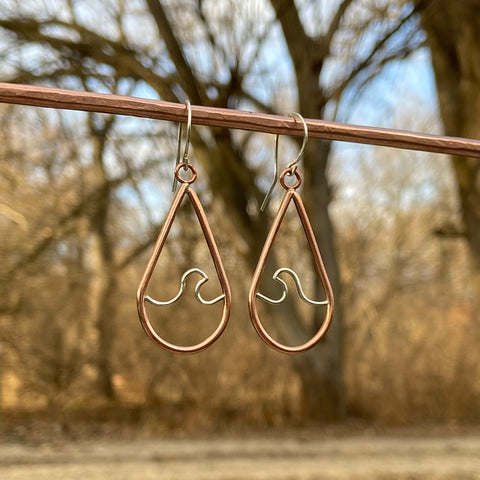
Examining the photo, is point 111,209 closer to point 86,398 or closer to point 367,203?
point 86,398

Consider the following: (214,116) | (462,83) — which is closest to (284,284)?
(214,116)

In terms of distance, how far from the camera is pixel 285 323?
5328mm

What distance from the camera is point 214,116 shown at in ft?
3.23

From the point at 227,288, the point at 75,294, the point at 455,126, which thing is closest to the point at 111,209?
the point at 75,294

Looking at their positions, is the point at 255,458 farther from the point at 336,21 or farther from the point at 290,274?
the point at 290,274

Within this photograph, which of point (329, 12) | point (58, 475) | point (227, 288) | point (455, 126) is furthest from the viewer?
point (455, 126)

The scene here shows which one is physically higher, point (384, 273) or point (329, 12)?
point (329, 12)

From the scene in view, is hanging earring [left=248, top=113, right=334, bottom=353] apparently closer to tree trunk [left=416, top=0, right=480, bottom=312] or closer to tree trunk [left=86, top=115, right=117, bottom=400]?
tree trunk [left=86, top=115, right=117, bottom=400]

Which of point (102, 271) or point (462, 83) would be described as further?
point (462, 83)

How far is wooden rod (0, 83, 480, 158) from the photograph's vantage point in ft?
3.03

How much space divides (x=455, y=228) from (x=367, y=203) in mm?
791

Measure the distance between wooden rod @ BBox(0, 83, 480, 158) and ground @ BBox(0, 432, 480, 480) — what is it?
127 inches

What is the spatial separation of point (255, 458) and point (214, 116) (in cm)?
380

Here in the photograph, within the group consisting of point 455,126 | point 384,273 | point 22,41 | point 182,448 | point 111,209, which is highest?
point 22,41
